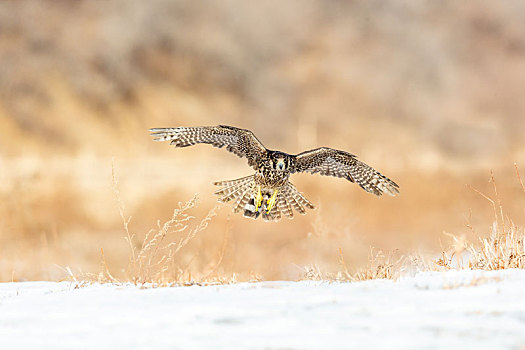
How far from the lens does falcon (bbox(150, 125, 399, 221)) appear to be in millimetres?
8078

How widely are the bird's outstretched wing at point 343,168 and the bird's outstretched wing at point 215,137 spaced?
0.65m

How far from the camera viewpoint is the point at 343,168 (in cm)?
859

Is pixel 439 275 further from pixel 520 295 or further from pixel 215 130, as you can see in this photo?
pixel 215 130

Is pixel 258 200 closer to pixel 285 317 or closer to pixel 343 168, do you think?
pixel 343 168

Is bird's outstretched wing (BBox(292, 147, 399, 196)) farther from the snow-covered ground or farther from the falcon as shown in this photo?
the snow-covered ground

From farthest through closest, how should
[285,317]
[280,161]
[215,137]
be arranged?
[215,137] → [280,161] → [285,317]

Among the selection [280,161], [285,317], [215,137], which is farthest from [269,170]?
[285,317]

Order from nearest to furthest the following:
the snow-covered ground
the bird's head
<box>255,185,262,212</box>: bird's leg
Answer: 1. the snow-covered ground
2. the bird's head
3. <box>255,185,262,212</box>: bird's leg

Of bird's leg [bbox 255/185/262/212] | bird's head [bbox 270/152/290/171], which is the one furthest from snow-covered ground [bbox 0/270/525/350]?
bird's leg [bbox 255/185/262/212]

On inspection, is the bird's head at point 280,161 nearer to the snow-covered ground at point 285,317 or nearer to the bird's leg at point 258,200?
the bird's leg at point 258,200

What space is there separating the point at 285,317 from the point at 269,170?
503 centimetres

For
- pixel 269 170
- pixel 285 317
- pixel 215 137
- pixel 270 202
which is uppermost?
pixel 215 137

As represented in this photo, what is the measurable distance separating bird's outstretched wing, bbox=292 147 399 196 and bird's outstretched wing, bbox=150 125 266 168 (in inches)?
25.4

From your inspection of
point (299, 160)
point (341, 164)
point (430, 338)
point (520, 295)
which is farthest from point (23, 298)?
point (341, 164)
